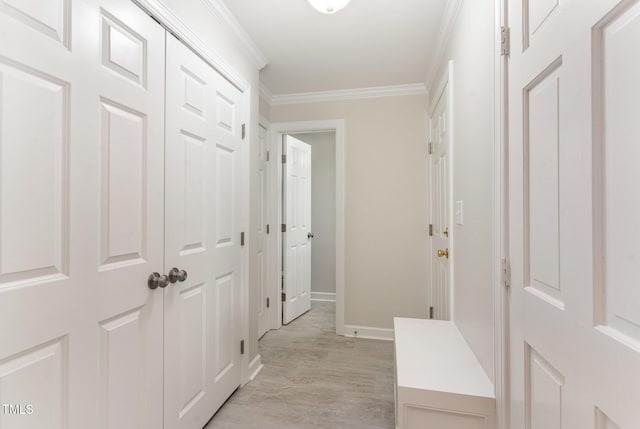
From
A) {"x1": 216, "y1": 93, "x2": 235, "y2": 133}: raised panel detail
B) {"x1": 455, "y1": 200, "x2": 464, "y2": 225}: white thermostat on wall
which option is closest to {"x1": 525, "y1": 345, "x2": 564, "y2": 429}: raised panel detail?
{"x1": 455, "y1": 200, "x2": 464, "y2": 225}: white thermostat on wall

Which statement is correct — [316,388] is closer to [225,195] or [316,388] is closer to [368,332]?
[368,332]

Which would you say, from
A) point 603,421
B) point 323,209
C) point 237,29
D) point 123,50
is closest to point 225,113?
point 237,29

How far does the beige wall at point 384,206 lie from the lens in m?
3.01

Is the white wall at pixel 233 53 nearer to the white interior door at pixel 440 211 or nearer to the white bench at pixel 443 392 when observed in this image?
the white bench at pixel 443 392

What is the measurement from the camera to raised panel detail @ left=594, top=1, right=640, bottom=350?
1.78 ft

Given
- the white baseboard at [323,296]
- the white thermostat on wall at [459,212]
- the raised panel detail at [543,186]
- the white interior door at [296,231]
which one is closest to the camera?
the raised panel detail at [543,186]

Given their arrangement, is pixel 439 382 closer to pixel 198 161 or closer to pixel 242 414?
pixel 242 414

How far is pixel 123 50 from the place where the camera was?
1.19 m

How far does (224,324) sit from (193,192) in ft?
2.81

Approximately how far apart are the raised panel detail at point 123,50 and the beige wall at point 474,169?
1388 millimetres

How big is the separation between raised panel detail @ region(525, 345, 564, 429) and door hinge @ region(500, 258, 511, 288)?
0.21 meters

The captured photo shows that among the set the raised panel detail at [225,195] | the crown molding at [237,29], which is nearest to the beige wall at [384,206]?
the crown molding at [237,29]

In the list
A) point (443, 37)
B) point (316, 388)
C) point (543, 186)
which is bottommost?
point (316, 388)

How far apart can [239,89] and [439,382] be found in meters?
2.03
